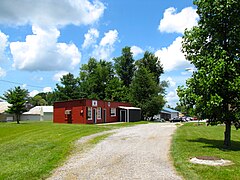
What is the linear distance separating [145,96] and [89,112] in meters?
20.2

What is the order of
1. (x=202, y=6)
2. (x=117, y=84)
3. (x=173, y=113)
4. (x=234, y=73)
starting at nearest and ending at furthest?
(x=234, y=73) < (x=202, y=6) < (x=117, y=84) < (x=173, y=113)

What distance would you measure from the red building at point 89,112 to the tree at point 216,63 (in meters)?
22.2

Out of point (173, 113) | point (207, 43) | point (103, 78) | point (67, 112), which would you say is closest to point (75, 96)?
point (103, 78)

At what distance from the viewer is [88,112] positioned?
36.2 metres

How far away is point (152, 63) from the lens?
7225 centimetres

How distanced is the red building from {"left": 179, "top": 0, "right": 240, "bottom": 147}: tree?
2221 centimetres

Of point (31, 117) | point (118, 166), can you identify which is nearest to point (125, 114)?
point (31, 117)

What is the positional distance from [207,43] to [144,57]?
58159 mm

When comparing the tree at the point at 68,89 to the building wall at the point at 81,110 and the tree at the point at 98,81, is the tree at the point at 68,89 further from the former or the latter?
the building wall at the point at 81,110

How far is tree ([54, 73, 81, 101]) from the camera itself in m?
79.2

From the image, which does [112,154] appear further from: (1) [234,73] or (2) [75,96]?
(2) [75,96]

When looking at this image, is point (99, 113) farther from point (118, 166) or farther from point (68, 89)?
point (68, 89)

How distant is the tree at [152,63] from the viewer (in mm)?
72312

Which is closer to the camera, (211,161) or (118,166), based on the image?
(118,166)
